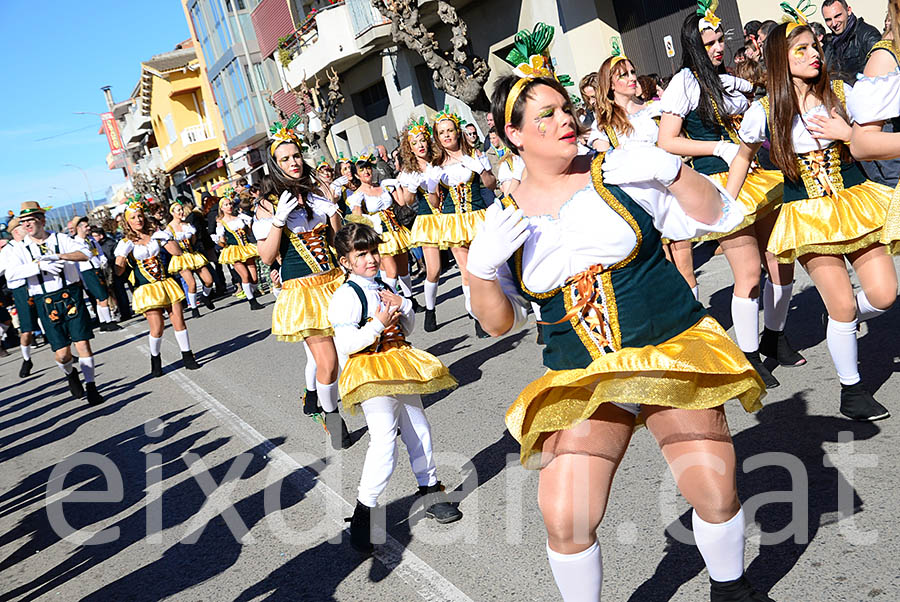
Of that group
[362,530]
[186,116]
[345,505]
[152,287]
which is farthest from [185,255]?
[186,116]

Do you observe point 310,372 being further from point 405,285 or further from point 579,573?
point 579,573

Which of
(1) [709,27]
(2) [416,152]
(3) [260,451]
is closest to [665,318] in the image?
(1) [709,27]

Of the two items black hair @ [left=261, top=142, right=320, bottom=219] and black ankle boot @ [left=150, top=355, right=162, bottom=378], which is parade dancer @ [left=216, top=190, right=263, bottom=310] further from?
black hair @ [left=261, top=142, right=320, bottom=219]

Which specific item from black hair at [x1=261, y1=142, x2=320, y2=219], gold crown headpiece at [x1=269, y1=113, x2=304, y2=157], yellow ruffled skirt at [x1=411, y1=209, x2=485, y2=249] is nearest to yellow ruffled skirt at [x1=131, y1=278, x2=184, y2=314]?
yellow ruffled skirt at [x1=411, y1=209, x2=485, y2=249]

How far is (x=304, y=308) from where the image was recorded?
6.47 meters

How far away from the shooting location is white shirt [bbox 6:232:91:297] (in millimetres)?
9883

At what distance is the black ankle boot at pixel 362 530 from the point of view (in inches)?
175

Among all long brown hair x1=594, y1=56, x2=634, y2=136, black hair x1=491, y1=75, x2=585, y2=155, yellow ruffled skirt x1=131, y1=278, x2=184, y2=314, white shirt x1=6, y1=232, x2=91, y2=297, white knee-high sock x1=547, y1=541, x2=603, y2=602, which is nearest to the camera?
white knee-high sock x1=547, y1=541, x2=603, y2=602

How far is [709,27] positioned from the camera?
5.68 meters

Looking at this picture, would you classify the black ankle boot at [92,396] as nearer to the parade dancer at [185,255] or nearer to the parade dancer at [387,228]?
the parade dancer at [387,228]

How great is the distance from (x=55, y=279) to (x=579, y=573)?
28.9ft

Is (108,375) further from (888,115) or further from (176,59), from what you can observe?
(176,59)

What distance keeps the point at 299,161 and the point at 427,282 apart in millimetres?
3863

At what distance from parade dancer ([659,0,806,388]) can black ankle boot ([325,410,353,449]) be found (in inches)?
111
